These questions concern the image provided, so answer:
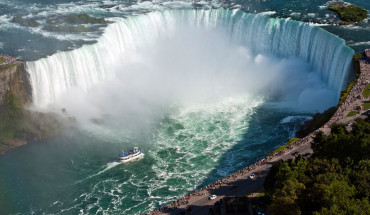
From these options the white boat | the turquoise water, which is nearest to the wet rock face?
the turquoise water

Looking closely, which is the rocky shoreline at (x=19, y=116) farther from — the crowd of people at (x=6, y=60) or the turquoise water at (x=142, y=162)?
the turquoise water at (x=142, y=162)

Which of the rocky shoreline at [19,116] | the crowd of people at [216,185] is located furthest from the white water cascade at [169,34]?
the crowd of people at [216,185]

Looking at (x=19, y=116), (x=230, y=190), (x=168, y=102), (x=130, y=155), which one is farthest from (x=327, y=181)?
(x=19, y=116)

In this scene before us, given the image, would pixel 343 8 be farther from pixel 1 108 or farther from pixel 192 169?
pixel 1 108

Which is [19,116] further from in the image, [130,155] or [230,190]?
[230,190]

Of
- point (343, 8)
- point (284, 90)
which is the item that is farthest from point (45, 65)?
point (343, 8)
